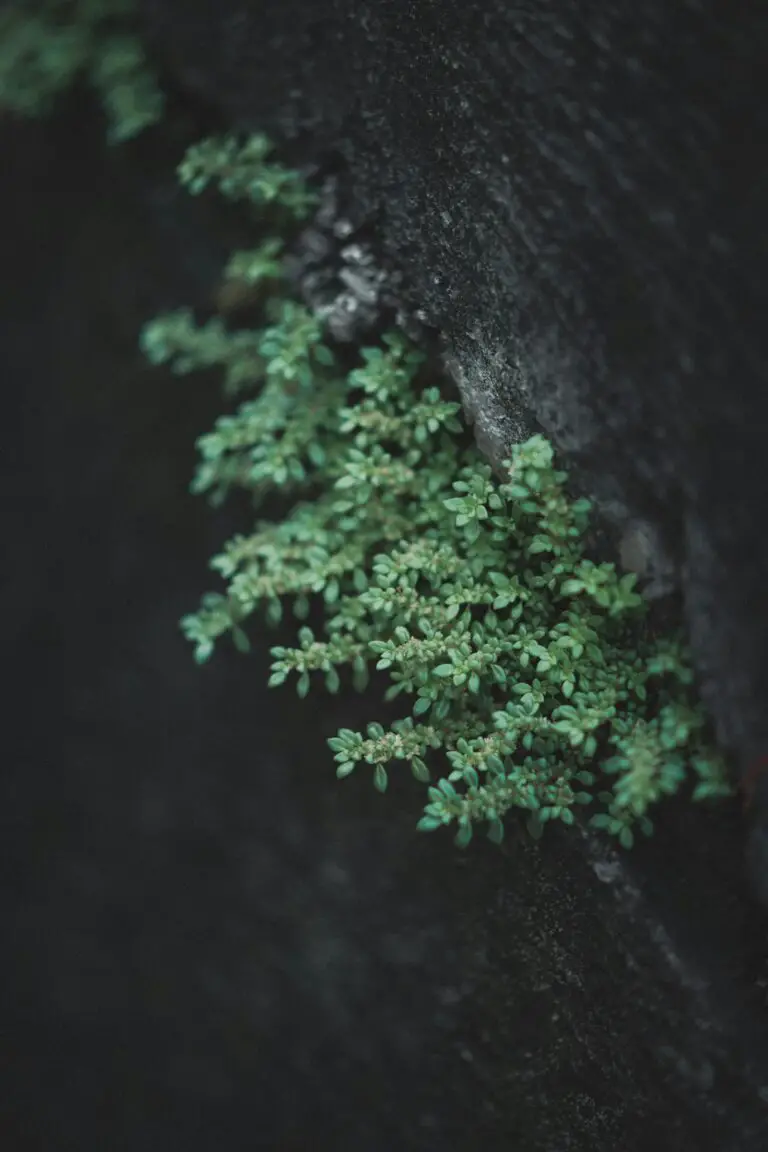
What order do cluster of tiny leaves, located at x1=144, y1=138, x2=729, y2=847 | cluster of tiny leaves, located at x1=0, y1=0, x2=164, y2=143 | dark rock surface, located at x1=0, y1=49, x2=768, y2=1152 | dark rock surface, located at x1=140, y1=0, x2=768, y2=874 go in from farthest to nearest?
cluster of tiny leaves, located at x1=0, y1=0, x2=164, y2=143 → dark rock surface, located at x1=0, y1=49, x2=768, y2=1152 → cluster of tiny leaves, located at x1=144, y1=138, x2=729, y2=847 → dark rock surface, located at x1=140, y1=0, x2=768, y2=874

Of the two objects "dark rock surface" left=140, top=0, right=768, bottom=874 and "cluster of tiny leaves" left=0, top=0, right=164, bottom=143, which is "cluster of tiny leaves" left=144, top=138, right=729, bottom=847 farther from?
A: "cluster of tiny leaves" left=0, top=0, right=164, bottom=143

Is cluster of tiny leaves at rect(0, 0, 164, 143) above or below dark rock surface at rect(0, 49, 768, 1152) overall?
above

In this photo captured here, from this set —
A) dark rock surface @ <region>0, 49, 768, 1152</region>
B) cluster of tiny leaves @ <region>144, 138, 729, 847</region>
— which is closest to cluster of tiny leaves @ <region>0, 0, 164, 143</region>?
dark rock surface @ <region>0, 49, 768, 1152</region>

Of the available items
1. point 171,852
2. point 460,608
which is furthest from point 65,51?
point 171,852

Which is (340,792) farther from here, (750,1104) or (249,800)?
(750,1104)

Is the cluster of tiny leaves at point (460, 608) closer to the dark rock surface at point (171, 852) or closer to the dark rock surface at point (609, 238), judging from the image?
the dark rock surface at point (609, 238)

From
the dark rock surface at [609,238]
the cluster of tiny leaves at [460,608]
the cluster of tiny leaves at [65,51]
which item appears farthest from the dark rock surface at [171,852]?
the dark rock surface at [609,238]

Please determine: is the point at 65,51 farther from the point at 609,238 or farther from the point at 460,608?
the point at 460,608

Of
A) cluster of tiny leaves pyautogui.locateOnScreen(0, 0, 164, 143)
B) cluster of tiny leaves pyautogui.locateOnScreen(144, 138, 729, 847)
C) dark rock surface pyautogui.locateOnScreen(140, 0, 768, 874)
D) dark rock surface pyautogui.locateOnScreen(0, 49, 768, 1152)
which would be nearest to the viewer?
dark rock surface pyautogui.locateOnScreen(140, 0, 768, 874)
